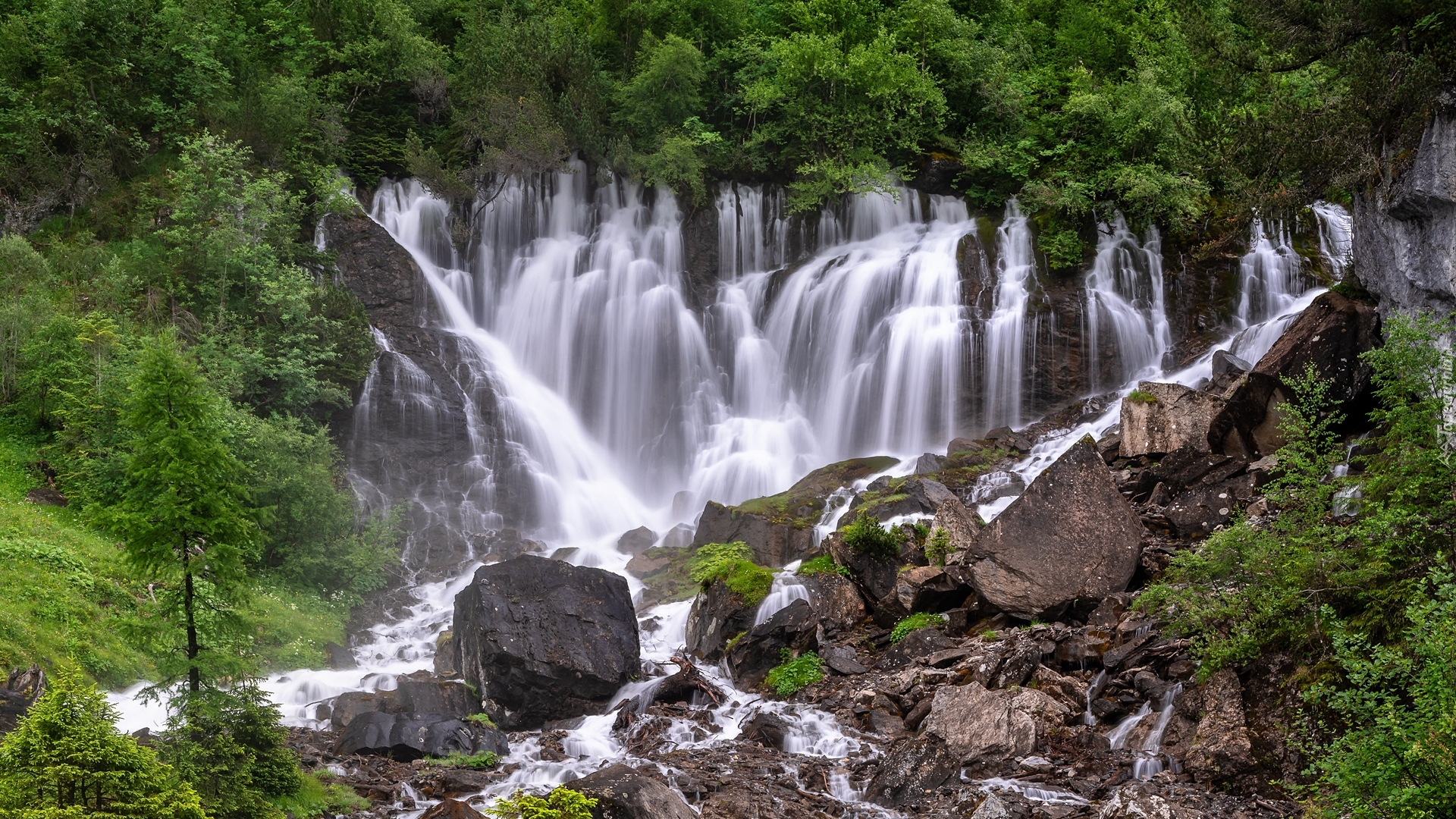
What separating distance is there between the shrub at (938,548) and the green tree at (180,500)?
11305 mm

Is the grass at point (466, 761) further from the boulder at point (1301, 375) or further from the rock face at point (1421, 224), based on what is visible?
the rock face at point (1421, 224)

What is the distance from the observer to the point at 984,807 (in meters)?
10.5

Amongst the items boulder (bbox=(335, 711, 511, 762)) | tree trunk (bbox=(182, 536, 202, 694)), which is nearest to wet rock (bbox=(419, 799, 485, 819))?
boulder (bbox=(335, 711, 511, 762))

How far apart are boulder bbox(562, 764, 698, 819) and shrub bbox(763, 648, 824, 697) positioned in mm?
4682

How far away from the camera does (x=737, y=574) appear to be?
722 inches

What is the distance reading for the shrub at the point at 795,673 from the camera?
15.5 metres

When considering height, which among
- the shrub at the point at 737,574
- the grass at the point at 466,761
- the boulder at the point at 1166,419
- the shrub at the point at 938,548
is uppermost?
the boulder at the point at 1166,419

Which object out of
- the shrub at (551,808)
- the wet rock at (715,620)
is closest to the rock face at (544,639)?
the wet rock at (715,620)

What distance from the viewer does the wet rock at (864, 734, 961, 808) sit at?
11539 mm

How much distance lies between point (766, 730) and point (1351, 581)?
769cm

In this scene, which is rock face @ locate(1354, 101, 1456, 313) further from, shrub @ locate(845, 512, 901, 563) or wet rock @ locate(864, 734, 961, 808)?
wet rock @ locate(864, 734, 961, 808)

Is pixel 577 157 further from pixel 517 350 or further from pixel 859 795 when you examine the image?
pixel 859 795

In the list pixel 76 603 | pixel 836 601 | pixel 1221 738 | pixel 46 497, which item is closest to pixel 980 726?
pixel 1221 738

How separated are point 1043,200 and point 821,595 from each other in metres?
17.9
